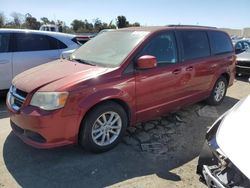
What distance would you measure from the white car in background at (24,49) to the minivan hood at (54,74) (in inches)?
79.3

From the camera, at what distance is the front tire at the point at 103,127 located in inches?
135

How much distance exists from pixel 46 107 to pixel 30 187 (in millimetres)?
926

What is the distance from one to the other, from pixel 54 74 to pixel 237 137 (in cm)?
249

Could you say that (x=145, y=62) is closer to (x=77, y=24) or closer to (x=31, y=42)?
(x=31, y=42)

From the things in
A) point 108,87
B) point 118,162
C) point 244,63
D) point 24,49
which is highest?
point 24,49

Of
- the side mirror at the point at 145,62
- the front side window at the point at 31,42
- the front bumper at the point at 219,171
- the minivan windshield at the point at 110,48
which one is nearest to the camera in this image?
the front bumper at the point at 219,171

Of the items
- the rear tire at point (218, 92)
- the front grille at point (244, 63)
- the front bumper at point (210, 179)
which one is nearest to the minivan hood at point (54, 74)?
the front bumper at point (210, 179)

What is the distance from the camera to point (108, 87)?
349 centimetres

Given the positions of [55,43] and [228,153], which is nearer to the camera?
[228,153]

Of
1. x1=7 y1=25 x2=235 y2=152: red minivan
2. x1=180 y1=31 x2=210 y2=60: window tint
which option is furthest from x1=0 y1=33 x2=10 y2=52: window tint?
x1=180 y1=31 x2=210 y2=60: window tint

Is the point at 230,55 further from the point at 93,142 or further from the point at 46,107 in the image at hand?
the point at 46,107

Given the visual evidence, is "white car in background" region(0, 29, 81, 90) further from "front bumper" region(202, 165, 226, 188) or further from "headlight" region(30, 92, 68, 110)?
"front bumper" region(202, 165, 226, 188)

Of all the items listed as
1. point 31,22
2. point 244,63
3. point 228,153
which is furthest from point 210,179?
point 31,22

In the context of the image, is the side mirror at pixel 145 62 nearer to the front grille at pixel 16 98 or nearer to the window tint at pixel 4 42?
the front grille at pixel 16 98
